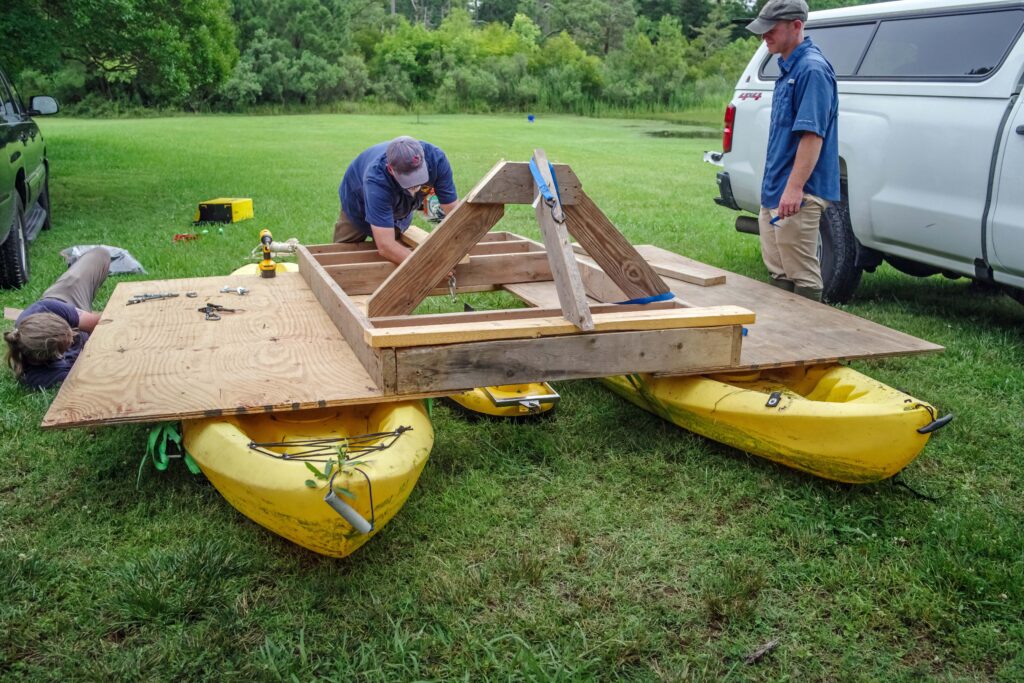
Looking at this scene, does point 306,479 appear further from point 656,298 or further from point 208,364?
point 656,298

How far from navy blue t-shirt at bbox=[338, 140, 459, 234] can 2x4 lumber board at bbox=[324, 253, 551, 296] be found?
1.16 ft

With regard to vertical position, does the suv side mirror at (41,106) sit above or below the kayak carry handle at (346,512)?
above

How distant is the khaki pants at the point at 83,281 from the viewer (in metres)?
5.91

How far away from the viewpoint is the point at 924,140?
6.02 metres

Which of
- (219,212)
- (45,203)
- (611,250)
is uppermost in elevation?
(611,250)

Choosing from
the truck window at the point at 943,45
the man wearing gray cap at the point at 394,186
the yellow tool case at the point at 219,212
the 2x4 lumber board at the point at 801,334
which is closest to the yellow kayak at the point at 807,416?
the 2x4 lumber board at the point at 801,334

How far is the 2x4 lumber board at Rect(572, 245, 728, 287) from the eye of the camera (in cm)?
625

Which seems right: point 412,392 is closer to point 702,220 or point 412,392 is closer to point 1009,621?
point 1009,621

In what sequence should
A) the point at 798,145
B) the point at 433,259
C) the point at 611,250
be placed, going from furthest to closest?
the point at 798,145
the point at 611,250
the point at 433,259

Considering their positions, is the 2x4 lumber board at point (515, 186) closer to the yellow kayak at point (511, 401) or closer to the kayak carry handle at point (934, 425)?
the yellow kayak at point (511, 401)

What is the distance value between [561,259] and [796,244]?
91.4 inches

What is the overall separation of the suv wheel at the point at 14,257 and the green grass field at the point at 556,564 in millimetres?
2721

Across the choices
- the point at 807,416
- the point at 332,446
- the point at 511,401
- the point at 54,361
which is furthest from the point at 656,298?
the point at 54,361

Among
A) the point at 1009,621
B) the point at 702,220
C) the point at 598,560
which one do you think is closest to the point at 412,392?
the point at 598,560
